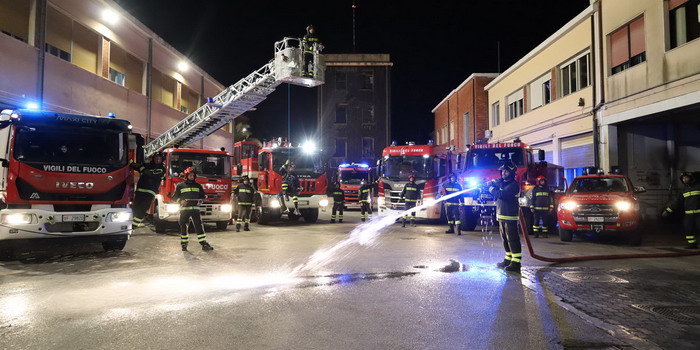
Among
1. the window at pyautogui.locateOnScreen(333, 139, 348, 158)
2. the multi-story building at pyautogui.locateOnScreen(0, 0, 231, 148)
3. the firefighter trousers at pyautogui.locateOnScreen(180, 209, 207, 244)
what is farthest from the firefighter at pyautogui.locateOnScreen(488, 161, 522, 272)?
the window at pyautogui.locateOnScreen(333, 139, 348, 158)

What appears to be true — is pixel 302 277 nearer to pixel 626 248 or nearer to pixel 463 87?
pixel 626 248

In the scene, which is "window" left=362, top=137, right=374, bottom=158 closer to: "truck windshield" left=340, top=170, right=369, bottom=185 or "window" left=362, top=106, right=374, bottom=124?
"window" left=362, top=106, right=374, bottom=124

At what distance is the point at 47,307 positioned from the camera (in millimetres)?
5152

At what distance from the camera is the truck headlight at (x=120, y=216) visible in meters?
8.63

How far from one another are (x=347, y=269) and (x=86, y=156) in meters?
5.66

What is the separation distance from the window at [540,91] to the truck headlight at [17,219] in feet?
67.4

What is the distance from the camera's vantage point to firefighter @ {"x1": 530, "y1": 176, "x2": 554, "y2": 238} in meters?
12.3

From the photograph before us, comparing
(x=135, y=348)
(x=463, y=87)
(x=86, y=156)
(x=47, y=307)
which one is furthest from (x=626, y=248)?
(x=463, y=87)

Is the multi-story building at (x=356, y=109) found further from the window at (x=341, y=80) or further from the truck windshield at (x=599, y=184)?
the truck windshield at (x=599, y=184)

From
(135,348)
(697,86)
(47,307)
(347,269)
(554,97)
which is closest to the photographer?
(135,348)

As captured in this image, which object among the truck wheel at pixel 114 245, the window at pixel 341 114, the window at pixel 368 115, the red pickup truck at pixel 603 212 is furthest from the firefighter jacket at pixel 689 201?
the window at pixel 341 114

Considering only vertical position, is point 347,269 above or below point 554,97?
below

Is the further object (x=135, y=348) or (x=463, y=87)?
(x=463, y=87)

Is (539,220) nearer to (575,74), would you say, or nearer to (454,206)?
(454,206)
